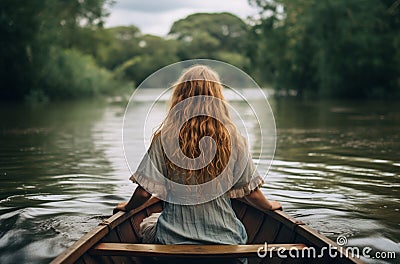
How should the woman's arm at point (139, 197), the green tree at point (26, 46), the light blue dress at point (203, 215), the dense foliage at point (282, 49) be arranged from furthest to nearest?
the dense foliage at point (282, 49) → the green tree at point (26, 46) → the woman's arm at point (139, 197) → the light blue dress at point (203, 215)

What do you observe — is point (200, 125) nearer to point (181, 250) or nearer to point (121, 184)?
point (181, 250)

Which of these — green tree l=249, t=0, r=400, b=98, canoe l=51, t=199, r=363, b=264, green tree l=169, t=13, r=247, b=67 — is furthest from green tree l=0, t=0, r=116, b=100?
green tree l=169, t=13, r=247, b=67

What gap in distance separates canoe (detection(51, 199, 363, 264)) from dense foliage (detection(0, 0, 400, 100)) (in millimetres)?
26117

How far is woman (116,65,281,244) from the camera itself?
348 cm

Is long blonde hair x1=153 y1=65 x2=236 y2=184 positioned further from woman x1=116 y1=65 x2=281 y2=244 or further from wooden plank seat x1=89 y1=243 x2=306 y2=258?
wooden plank seat x1=89 y1=243 x2=306 y2=258

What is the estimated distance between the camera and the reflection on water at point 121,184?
536cm

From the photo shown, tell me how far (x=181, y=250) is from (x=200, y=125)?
28.0 inches

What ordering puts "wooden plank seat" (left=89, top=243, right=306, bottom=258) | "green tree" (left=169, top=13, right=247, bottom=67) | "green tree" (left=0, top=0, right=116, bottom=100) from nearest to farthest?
"wooden plank seat" (left=89, top=243, right=306, bottom=258)
"green tree" (left=0, top=0, right=116, bottom=100)
"green tree" (left=169, top=13, right=247, bottom=67)

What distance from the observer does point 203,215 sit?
362 cm

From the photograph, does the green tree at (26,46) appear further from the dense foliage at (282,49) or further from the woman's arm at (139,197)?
the woman's arm at (139,197)

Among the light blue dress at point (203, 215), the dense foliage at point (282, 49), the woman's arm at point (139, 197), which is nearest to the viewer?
the light blue dress at point (203, 215)

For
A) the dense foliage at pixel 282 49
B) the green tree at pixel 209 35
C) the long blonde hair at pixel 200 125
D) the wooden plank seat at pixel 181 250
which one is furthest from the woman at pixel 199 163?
the green tree at pixel 209 35

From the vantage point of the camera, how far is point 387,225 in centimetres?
557

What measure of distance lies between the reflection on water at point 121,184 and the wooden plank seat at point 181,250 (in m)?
1.26
